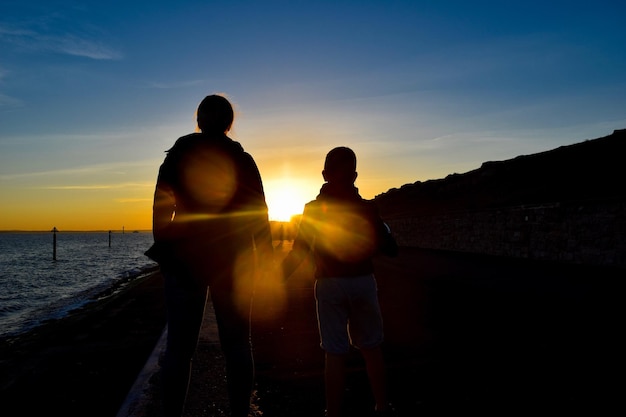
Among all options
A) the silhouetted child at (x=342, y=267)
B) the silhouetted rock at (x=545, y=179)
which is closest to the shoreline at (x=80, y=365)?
the silhouetted child at (x=342, y=267)

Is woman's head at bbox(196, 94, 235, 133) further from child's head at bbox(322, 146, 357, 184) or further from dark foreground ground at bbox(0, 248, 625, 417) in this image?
dark foreground ground at bbox(0, 248, 625, 417)

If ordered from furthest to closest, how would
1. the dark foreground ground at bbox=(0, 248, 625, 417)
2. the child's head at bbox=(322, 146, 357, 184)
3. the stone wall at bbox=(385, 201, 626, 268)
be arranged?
the stone wall at bbox=(385, 201, 626, 268)
the dark foreground ground at bbox=(0, 248, 625, 417)
the child's head at bbox=(322, 146, 357, 184)

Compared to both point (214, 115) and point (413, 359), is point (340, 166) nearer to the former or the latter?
point (214, 115)

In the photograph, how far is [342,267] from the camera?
296 centimetres

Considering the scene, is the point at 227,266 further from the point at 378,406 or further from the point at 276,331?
the point at 276,331

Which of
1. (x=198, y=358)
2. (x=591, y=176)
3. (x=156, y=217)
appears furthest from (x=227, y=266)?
(x=591, y=176)

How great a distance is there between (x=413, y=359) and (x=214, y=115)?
11.3 feet

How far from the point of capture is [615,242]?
1323 centimetres

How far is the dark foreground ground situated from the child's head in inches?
66.3

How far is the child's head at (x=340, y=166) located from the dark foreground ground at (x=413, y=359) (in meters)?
1.69

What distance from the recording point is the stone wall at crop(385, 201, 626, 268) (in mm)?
13383

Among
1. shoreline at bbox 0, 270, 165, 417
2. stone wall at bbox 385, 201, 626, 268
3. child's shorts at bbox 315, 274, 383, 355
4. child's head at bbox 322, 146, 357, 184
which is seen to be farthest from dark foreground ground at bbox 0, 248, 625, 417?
stone wall at bbox 385, 201, 626, 268

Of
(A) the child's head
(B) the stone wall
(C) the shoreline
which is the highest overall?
(A) the child's head

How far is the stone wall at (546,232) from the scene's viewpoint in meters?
13.4
